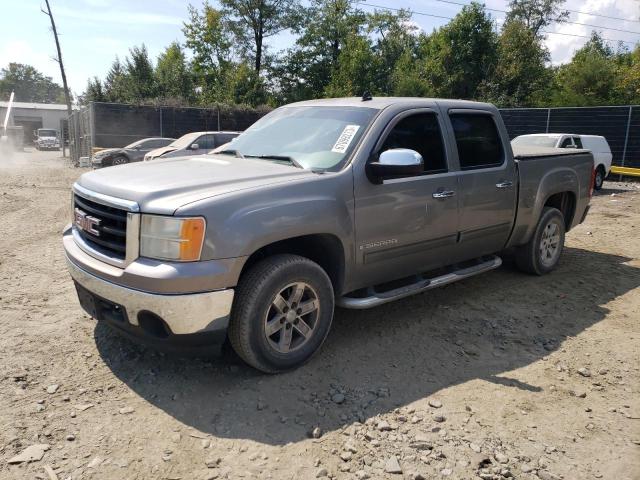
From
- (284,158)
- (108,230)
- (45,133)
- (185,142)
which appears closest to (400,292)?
(284,158)

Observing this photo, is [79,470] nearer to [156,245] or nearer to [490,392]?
[156,245]

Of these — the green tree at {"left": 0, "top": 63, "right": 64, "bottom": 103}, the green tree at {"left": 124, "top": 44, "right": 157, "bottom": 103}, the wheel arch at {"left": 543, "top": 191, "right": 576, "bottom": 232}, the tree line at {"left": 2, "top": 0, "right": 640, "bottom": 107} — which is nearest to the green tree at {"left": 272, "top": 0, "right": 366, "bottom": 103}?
the tree line at {"left": 2, "top": 0, "right": 640, "bottom": 107}

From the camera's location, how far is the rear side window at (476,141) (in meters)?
4.71

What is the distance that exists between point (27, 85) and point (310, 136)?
151316 millimetres

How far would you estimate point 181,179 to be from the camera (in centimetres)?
344

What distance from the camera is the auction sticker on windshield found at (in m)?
3.93

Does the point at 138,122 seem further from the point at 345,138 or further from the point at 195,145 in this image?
the point at 345,138

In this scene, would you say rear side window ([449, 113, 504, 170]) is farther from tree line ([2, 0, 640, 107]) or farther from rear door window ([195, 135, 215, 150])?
tree line ([2, 0, 640, 107])

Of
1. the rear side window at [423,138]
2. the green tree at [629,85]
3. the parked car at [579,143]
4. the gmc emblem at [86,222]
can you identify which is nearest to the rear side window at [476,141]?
the rear side window at [423,138]

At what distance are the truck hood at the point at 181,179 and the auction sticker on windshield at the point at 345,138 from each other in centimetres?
34

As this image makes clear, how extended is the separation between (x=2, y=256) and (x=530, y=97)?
32.0 m

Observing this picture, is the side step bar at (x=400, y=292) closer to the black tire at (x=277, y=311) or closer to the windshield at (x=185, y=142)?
the black tire at (x=277, y=311)

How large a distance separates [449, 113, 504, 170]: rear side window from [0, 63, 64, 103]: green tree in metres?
136

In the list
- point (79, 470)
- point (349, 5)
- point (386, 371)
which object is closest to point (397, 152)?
point (386, 371)
